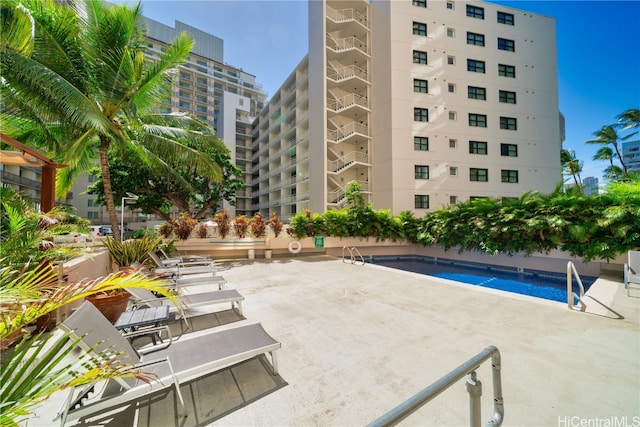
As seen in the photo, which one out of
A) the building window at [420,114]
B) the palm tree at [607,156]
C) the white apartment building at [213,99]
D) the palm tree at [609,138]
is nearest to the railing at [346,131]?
the building window at [420,114]

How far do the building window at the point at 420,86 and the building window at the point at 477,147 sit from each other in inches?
241

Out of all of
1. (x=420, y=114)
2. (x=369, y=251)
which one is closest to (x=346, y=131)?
(x=420, y=114)

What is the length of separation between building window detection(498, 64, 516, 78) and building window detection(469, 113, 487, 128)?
4589 millimetres

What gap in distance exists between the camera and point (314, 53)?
24141 millimetres

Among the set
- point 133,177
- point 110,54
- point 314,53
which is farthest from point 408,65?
point 133,177

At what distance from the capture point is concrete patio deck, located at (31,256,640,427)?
2600 millimetres

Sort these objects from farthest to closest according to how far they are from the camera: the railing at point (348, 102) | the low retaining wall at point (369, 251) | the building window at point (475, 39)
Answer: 1. the railing at point (348, 102)
2. the building window at point (475, 39)
3. the low retaining wall at point (369, 251)

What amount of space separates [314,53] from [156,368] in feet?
89.1

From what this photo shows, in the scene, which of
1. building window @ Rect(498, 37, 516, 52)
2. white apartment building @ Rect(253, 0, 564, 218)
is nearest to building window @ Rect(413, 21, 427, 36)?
white apartment building @ Rect(253, 0, 564, 218)

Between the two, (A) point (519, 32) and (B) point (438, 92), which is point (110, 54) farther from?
(A) point (519, 32)

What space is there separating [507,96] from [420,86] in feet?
27.9

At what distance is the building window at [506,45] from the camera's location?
23531 millimetres

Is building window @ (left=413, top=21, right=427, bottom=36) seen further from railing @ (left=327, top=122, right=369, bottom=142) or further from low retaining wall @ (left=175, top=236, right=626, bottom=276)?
low retaining wall @ (left=175, top=236, right=626, bottom=276)

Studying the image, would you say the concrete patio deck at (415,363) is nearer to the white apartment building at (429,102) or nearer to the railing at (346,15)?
the white apartment building at (429,102)
